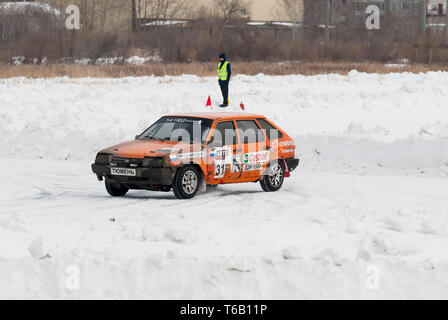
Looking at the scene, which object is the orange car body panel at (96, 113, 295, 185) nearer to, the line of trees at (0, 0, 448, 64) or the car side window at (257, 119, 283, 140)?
the car side window at (257, 119, 283, 140)

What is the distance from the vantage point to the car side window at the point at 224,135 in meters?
13.8

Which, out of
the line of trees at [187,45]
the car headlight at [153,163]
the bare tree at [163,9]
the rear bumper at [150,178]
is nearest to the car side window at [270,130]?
the rear bumper at [150,178]

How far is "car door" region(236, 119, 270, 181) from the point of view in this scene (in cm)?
1419

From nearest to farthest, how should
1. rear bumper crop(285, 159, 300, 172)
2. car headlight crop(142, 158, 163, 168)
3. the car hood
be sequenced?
car headlight crop(142, 158, 163, 168)
the car hood
rear bumper crop(285, 159, 300, 172)

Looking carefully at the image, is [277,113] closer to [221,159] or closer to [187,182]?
[221,159]

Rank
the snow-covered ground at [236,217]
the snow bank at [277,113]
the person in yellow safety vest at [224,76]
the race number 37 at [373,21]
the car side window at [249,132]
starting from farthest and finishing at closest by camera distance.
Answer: the race number 37 at [373,21] < the person in yellow safety vest at [224,76] < the snow bank at [277,113] < the car side window at [249,132] < the snow-covered ground at [236,217]

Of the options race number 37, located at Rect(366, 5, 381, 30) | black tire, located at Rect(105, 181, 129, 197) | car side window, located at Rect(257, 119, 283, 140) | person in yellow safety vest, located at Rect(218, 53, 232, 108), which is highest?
race number 37, located at Rect(366, 5, 381, 30)

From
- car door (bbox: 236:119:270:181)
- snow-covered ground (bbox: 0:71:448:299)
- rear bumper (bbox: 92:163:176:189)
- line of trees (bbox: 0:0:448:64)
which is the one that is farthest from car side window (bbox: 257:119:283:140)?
line of trees (bbox: 0:0:448:64)

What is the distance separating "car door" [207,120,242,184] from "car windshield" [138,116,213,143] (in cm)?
20

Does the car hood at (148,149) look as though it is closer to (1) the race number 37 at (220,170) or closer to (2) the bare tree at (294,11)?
(1) the race number 37 at (220,170)

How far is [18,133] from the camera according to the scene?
73.8 feet

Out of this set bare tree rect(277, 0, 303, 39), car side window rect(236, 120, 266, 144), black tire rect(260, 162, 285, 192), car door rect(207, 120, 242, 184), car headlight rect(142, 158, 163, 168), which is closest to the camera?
car headlight rect(142, 158, 163, 168)

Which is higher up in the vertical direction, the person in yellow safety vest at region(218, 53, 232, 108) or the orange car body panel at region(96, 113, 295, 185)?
the person in yellow safety vest at region(218, 53, 232, 108)

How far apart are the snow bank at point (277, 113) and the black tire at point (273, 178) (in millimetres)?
3851
